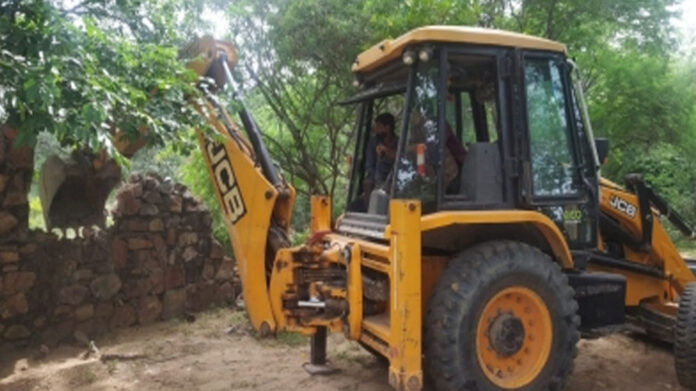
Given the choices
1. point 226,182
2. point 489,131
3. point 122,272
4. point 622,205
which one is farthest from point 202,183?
point 622,205

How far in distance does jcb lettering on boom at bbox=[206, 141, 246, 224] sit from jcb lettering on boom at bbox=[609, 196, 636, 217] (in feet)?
9.84

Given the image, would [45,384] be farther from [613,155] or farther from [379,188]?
[613,155]

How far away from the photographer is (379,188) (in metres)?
4.52

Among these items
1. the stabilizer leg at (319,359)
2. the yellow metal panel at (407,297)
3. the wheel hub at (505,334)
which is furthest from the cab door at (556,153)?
the stabilizer leg at (319,359)

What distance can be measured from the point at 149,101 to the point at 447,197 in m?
2.10

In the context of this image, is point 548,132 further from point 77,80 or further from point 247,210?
point 77,80

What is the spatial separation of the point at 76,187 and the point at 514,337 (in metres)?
4.72

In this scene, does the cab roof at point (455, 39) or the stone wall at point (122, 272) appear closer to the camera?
the cab roof at point (455, 39)

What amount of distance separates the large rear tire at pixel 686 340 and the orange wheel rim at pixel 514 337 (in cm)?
A: 115

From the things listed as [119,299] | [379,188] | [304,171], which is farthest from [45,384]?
[304,171]

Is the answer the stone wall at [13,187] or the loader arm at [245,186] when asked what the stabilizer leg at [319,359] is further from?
the stone wall at [13,187]

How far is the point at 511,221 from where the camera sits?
12.7 ft

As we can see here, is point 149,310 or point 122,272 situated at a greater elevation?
point 122,272

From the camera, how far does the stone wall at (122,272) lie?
5.79 metres
